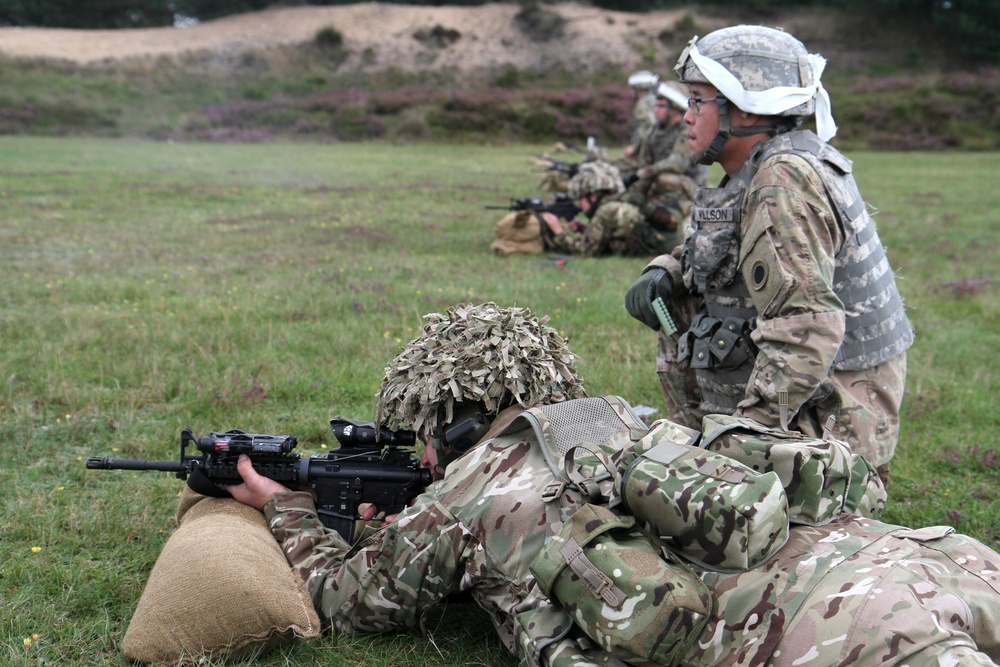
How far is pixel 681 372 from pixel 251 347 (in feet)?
12.1

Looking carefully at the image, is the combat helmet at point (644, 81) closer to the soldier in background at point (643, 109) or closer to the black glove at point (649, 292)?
the soldier in background at point (643, 109)

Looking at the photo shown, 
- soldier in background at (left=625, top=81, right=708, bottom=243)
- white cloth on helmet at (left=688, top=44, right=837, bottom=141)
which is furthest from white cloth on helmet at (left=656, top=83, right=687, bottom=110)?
white cloth on helmet at (left=688, top=44, right=837, bottom=141)

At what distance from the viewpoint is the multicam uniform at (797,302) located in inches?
140

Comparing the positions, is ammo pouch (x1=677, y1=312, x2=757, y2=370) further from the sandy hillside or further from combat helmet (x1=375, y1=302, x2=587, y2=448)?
the sandy hillside

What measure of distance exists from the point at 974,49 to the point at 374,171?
135 feet

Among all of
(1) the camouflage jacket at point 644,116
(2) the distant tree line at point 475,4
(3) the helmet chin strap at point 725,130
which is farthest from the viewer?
(2) the distant tree line at point 475,4

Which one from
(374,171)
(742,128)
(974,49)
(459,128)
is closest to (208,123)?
(459,128)

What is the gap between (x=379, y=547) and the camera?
10.8 feet

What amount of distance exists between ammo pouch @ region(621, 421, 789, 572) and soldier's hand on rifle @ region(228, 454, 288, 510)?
1.70 m

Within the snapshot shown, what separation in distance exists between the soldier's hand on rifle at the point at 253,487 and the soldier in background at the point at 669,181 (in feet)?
27.1

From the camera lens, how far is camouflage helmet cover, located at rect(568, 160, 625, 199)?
11.5 meters

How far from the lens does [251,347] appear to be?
6988mm

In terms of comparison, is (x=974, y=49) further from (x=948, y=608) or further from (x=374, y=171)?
(x=948, y=608)

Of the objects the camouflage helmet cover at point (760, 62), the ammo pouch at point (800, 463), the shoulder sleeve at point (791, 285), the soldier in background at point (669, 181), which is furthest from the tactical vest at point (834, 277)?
the soldier in background at point (669, 181)
